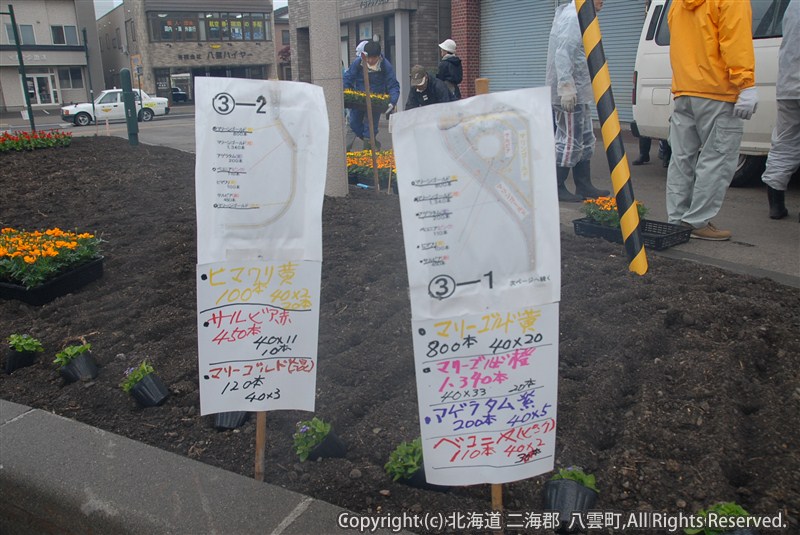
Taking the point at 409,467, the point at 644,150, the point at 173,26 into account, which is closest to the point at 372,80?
the point at 644,150

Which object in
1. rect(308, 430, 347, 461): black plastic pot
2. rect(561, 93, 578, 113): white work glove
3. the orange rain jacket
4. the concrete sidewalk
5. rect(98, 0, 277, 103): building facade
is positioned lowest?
the concrete sidewalk

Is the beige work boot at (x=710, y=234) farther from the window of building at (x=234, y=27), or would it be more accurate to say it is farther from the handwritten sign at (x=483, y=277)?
the window of building at (x=234, y=27)

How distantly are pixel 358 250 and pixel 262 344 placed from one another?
249 cm

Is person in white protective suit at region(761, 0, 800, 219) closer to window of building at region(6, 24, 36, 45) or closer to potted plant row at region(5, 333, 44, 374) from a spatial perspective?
potted plant row at region(5, 333, 44, 374)

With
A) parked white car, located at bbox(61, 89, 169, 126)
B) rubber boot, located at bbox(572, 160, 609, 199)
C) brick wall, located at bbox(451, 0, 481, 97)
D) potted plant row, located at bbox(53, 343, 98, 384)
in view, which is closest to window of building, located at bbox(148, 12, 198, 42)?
parked white car, located at bbox(61, 89, 169, 126)

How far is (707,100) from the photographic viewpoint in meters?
5.02

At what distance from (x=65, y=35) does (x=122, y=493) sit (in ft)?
180

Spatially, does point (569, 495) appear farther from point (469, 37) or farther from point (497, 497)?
point (469, 37)

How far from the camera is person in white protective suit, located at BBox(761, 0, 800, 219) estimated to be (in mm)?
5531

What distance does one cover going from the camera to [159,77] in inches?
2060

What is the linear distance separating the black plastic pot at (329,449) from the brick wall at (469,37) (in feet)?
48.2

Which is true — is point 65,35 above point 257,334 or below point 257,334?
above

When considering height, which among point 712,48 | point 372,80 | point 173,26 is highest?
point 173,26

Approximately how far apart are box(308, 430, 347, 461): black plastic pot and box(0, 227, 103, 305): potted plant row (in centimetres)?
268
